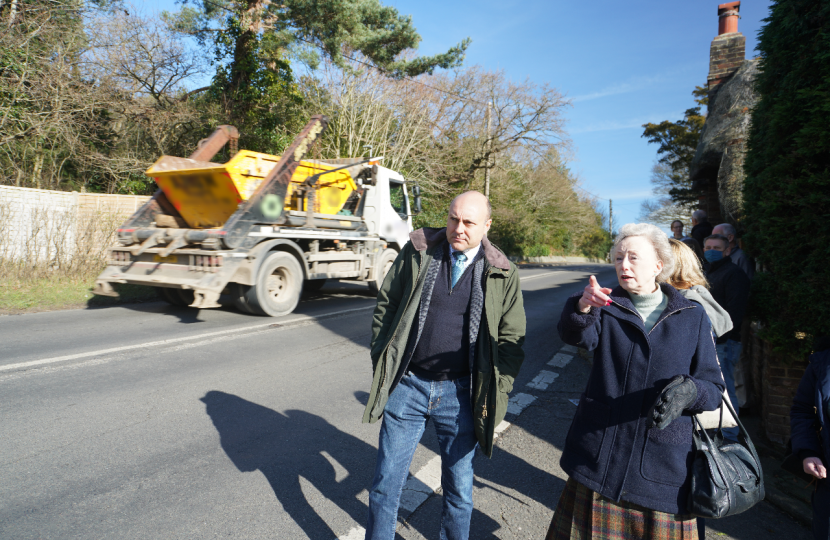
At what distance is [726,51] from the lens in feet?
30.4

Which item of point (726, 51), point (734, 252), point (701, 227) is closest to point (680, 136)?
point (726, 51)

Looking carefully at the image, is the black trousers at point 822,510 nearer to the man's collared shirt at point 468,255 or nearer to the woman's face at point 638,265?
the woman's face at point 638,265

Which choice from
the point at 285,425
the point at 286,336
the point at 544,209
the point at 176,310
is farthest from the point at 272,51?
the point at 544,209

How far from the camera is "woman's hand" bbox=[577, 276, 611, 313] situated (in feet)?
6.09

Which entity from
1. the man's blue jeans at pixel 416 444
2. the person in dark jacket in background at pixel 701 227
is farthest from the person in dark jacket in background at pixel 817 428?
the person in dark jacket in background at pixel 701 227

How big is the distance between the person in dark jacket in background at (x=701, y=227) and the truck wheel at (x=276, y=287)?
246 inches

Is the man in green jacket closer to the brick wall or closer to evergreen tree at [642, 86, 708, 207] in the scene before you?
the brick wall

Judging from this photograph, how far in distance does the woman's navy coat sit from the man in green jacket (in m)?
0.36

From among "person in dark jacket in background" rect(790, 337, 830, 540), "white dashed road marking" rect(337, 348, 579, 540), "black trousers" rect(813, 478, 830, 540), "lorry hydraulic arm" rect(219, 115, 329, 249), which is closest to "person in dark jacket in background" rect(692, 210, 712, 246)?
"white dashed road marking" rect(337, 348, 579, 540)

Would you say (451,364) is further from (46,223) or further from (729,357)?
(46,223)

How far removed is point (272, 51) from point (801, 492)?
16865 mm

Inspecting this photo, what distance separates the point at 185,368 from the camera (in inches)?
201

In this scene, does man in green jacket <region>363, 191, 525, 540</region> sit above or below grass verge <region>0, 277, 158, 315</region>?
above

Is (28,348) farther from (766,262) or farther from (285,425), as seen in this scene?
(766,262)
